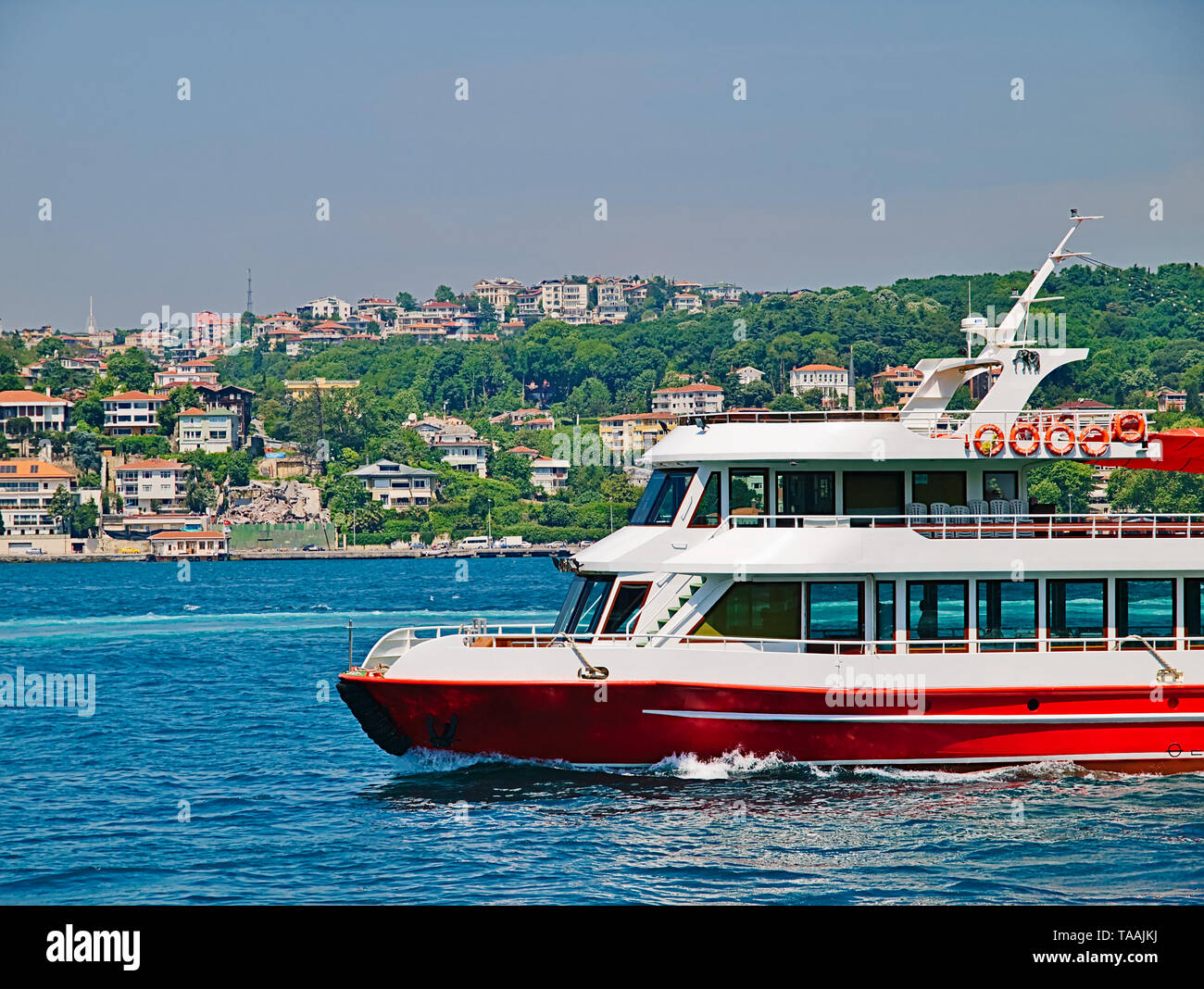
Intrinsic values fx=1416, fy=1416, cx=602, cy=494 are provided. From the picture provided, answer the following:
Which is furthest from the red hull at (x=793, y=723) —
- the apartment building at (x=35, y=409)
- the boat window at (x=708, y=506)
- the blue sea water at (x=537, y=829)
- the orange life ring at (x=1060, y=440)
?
the apartment building at (x=35, y=409)

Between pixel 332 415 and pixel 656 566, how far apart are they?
16776 centimetres

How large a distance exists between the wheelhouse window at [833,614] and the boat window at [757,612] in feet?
0.53

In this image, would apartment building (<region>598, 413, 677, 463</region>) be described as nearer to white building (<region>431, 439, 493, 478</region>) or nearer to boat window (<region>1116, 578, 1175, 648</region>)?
white building (<region>431, 439, 493, 478</region>)

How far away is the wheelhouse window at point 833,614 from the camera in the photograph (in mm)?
18828

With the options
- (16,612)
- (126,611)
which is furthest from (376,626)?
(16,612)

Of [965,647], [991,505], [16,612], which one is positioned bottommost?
[16,612]

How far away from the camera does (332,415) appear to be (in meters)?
182

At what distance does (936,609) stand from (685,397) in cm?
14973

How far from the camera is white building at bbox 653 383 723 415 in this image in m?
164

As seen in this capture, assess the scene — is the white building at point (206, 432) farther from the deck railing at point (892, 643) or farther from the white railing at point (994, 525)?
the white railing at point (994, 525)

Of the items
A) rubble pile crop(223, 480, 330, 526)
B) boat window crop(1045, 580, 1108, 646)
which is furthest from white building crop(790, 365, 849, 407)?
boat window crop(1045, 580, 1108, 646)

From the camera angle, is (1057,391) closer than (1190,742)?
No

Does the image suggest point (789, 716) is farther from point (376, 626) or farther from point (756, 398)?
point (756, 398)

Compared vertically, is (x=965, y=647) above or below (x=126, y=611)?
above
